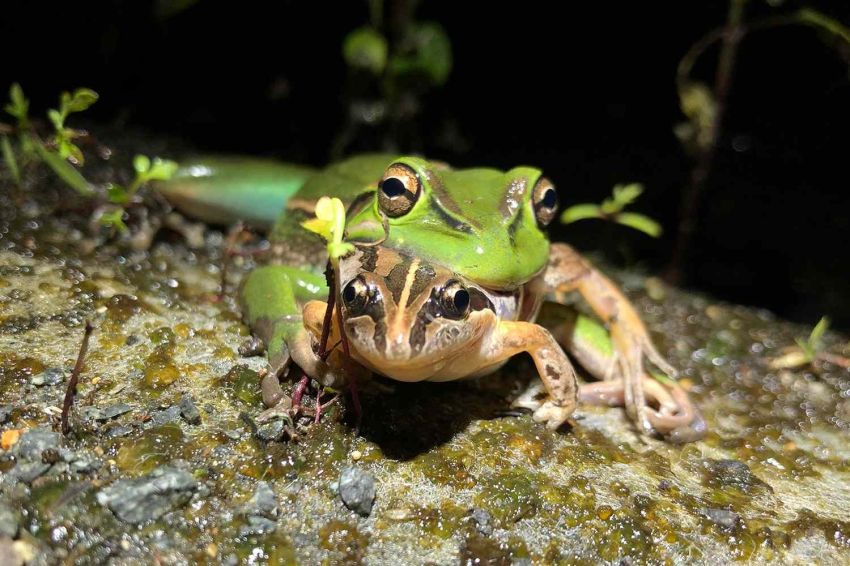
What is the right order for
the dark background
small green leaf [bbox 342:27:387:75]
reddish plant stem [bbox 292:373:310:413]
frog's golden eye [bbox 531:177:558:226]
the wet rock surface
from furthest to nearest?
the dark background → small green leaf [bbox 342:27:387:75] → frog's golden eye [bbox 531:177:558:226] → reddish plant stem [bbox 292:373:310:413] → the wet rock surface

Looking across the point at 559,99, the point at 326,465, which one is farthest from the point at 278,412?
the point at 559,99

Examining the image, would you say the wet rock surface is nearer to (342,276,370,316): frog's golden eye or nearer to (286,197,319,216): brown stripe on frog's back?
(342,276,370,316): frog's golden eye

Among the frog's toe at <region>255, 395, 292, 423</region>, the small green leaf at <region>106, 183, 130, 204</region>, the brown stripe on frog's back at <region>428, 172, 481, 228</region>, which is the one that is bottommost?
the frog's toe at <region>255, 395, 292, 423</region>

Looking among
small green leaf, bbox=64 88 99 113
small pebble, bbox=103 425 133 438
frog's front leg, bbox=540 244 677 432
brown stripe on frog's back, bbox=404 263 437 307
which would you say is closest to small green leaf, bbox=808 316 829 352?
frog's front leg, bbox=540 244 677 432

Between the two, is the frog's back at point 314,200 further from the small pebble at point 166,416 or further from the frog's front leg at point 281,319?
the small pebble at point 166,416

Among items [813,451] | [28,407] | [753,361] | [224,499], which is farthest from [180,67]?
[813,451]

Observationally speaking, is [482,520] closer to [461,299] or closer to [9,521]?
[461,299]

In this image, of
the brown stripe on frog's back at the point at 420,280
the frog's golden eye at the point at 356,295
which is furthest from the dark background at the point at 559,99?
the frog's golden eye at the point at 356,295

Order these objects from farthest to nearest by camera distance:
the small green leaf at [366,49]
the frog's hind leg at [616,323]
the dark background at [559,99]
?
the dark background at [559,99], the small green leaf at [366,49], the frog's hind leg at [616,323]
